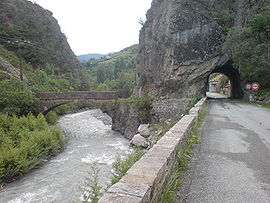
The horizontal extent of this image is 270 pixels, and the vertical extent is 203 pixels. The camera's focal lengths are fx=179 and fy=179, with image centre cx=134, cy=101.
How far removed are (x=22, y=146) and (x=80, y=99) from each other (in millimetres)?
12763

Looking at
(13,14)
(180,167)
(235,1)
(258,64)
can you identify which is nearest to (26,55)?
(13,14)

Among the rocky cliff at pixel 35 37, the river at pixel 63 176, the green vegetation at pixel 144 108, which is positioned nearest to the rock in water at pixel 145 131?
the river at pixel 63 176

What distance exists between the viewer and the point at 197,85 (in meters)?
22.3

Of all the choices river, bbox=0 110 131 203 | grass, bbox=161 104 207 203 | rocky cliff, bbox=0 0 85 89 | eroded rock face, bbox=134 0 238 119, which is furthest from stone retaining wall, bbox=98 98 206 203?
rocky cliff, bbox=0 0 85 89

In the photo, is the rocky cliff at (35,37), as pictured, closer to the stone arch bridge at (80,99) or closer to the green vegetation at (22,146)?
the stone arch bridge at (80,99)

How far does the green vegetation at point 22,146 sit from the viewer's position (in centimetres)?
970

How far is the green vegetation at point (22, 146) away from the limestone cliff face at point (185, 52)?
11.6m

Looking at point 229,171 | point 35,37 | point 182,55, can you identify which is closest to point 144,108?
point 182,55

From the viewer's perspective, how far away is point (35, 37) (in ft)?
177

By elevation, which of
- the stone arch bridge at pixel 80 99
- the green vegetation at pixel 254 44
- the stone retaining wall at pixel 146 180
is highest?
the green vegetation at pixel 254 44

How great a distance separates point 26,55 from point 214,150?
5344 centimetres

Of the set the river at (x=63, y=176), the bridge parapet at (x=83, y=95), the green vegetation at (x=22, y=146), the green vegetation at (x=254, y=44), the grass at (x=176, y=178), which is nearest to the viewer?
the grass at (x=176, y=178)

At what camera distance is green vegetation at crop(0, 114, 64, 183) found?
9.70 meters

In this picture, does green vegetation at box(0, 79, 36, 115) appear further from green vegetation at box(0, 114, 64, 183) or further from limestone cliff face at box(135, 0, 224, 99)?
limestone cliff face at box(135, 0, 224, 99)
